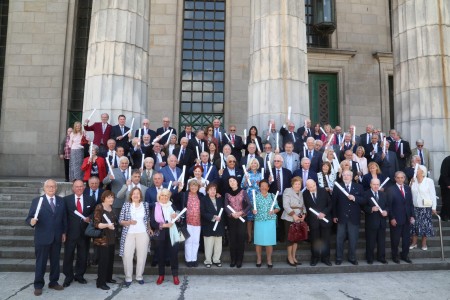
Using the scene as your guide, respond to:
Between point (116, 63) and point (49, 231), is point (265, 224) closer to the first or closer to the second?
point (49, 231)

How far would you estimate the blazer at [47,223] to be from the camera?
245 inches

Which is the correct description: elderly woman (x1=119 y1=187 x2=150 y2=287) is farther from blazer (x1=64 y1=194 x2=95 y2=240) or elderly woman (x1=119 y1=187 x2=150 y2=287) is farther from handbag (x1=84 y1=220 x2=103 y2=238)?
blazer (x1=64 y1=194 x2=95 y2=240)

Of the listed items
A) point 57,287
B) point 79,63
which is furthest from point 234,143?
point 79,63

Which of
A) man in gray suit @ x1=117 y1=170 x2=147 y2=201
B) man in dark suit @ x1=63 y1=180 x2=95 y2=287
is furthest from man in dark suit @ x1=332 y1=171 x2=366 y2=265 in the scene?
man in dark suit @ x1=63 y1=180 x2=95 y2=287

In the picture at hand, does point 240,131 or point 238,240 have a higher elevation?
point 240,131

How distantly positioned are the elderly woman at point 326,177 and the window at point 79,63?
12591mm

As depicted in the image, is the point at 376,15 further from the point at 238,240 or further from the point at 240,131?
the point at 238,240

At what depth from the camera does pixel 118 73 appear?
11180 millimetres

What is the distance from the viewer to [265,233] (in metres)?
7.46

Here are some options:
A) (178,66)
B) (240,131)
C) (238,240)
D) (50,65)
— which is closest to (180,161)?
(238,240)

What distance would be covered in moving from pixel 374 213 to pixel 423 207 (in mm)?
1601

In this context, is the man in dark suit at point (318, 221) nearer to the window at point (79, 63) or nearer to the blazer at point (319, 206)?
the blazer at point (319, 206)

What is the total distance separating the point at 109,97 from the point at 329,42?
1203cm

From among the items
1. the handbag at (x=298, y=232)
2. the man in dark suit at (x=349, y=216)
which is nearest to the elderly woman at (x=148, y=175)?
the handbag at (x=298, y=232)
